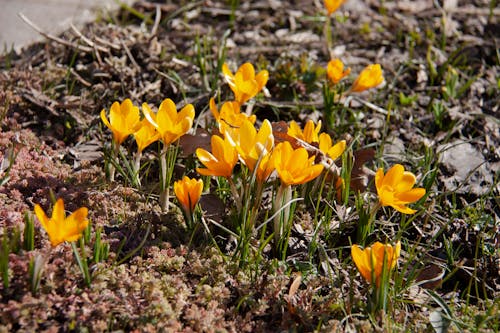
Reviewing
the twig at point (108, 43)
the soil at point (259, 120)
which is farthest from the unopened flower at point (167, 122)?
the twig at point (108, 43)

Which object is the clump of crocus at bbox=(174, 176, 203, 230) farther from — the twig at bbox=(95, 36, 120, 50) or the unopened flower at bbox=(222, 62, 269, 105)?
the twig at bbox=(95, 36, 120, 50)

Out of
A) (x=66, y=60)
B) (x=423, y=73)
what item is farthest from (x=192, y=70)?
(x=423, y=73)

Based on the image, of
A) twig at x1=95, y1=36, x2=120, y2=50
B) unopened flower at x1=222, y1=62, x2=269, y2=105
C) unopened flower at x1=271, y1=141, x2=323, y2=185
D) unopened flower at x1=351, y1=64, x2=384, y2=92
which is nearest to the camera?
unopened flower at x1=271, y1=141, x2=323, y2=185

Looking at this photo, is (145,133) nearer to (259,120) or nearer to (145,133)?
(145,133)

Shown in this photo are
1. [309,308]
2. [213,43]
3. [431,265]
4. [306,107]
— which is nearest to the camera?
[309,308]

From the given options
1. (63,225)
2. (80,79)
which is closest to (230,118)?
(63,225)

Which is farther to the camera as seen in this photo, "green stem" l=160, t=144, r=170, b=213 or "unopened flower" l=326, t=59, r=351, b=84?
"unopened flower" l=326, t=59, r=351, b=84

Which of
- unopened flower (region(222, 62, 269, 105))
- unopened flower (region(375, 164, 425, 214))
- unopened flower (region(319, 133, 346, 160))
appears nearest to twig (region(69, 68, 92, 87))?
unopened flower (region(222, 62, 269, 105))

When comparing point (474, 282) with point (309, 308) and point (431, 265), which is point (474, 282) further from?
point (309, 308)
